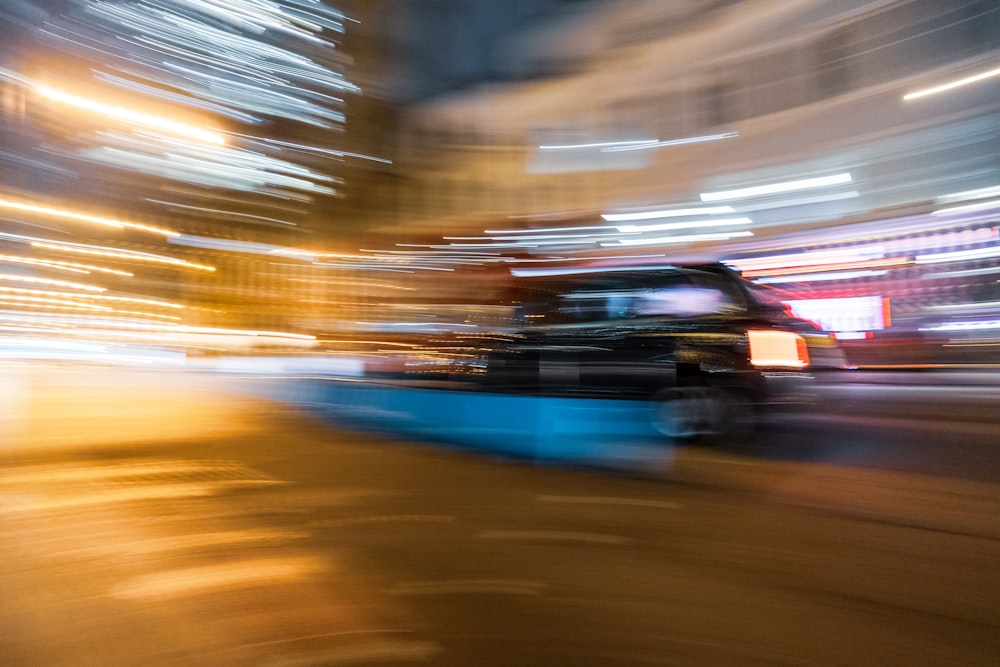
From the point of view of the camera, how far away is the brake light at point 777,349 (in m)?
5.93

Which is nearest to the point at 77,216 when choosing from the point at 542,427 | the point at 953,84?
the point at 542,427

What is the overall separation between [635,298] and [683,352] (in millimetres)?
611

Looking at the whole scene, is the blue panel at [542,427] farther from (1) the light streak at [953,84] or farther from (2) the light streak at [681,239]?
(2) the light streak at [681,239]

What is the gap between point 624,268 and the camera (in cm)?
638

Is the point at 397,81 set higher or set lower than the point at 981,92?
higher

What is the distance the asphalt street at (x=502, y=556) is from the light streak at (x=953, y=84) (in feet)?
45.7

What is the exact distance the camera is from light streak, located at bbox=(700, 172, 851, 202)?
67.3ft

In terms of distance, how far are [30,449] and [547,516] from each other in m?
5.55

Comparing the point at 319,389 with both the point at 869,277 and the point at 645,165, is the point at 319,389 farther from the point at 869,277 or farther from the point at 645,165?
the point at 645,165

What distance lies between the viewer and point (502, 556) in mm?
3629

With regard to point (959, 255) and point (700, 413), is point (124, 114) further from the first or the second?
point (700, 413)

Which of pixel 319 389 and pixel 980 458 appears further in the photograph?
pixel 319 389

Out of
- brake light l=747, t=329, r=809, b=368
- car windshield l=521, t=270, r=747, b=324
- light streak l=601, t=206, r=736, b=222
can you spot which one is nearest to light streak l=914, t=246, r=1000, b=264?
light streak l=601, t=206, r=736, b=222

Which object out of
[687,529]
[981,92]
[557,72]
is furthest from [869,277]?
[557,72]
